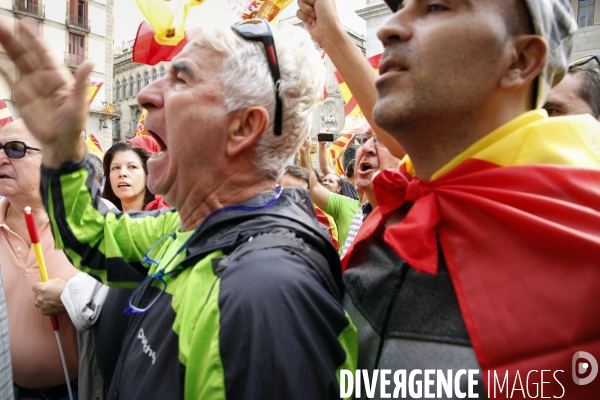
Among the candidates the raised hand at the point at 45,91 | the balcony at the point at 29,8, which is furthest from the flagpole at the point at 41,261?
the balcony at the point at 29,8

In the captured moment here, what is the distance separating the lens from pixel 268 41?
156 centimetres

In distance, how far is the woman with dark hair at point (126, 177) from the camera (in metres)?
3.89

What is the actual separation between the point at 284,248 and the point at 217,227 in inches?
10.6

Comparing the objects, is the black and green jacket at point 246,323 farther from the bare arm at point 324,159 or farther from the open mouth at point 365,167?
the bare arm at point 324,159

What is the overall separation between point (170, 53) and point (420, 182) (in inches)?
163

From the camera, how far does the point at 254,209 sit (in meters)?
1.50

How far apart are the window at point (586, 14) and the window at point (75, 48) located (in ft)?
95.1

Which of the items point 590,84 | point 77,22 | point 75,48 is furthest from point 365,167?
point 75,48

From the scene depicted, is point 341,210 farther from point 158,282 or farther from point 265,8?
point 158,282

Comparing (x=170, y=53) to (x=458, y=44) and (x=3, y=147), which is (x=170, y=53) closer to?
(x=3, y=147)

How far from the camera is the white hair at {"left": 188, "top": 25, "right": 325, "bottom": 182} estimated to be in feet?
5.03

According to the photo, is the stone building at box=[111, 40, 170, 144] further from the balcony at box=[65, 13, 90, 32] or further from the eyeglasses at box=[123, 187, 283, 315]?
the eyeglasses at box=[123, 187, 283, 315]

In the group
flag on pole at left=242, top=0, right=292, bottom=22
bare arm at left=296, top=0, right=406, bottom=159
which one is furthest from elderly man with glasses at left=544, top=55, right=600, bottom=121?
flag on pole at left=242, top=0, right=292, bottom=22

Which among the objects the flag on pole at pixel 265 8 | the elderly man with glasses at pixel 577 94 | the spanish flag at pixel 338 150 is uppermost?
the flag on pole at pixel 265 8
